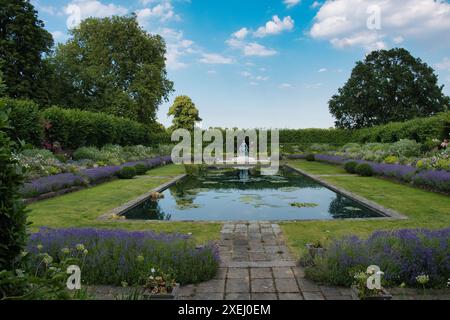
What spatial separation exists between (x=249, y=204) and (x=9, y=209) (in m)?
9.16

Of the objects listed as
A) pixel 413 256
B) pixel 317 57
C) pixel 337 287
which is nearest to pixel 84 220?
pixel 337 287

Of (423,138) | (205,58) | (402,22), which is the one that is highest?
(205,58)

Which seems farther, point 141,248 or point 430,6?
point 430,6

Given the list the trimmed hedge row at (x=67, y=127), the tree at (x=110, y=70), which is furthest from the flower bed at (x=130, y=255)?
the tree at (x=110, y=70)

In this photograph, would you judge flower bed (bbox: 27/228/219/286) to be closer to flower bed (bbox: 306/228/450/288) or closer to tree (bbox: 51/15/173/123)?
flower bed (bbox: 306/228/450/288)

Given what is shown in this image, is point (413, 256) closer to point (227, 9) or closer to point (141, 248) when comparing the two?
point (141, 248)

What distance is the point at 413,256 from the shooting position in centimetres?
459

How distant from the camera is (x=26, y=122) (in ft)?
57.2

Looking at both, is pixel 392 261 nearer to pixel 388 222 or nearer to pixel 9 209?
pixel 388 222

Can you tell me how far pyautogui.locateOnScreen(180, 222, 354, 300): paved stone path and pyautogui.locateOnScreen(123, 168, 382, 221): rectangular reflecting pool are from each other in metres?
3.09

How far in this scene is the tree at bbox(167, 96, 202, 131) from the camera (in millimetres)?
55688

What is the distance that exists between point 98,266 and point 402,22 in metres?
6.81

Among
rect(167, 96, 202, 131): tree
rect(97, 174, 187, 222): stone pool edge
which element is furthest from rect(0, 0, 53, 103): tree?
rect(167, 96, 202, 131): tree

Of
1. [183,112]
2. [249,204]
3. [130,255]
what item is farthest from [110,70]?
[130,255]
